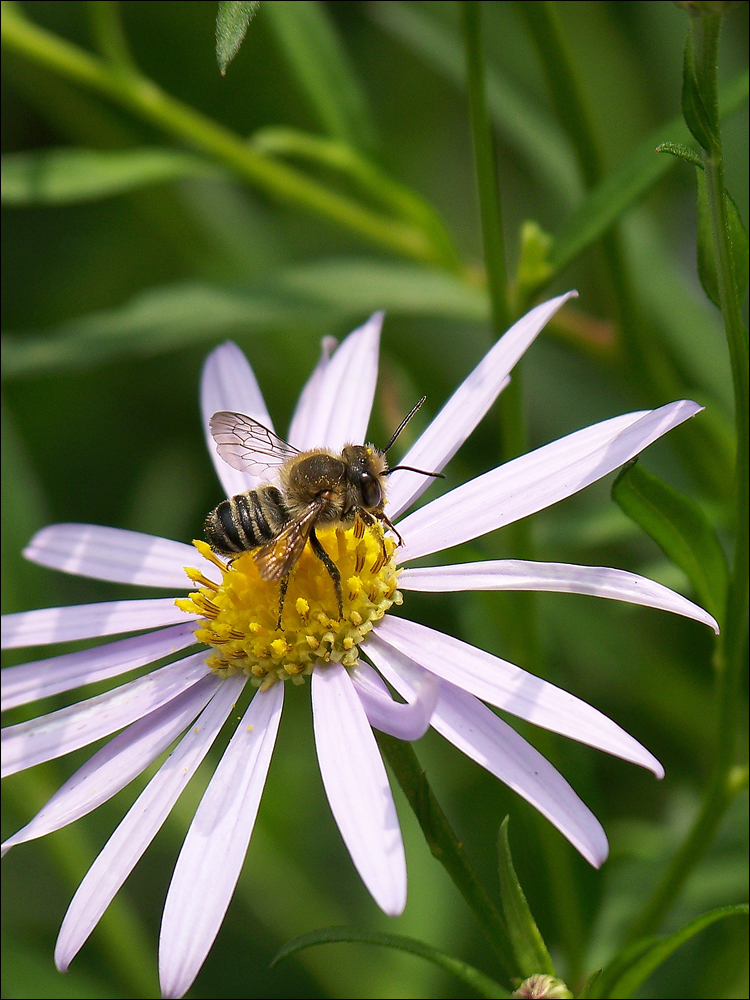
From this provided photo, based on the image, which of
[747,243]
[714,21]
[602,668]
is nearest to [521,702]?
[747,243]

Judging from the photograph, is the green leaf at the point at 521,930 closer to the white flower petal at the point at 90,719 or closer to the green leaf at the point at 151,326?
the white flower petal at the point at 90,719

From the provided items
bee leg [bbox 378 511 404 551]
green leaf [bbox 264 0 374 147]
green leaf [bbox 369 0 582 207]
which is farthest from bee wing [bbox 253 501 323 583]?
green leaf [bbox 369 0 582 207]

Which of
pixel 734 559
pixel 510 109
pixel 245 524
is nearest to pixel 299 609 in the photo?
pixel 245 524

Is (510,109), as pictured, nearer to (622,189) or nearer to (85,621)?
(622,189)

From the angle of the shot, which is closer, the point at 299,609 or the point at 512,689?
the point at 512,689

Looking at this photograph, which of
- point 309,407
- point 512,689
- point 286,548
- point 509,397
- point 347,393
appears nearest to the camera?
point 512,689

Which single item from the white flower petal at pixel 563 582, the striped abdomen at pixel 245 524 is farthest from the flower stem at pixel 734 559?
the striped abdomen at pixel 245 524

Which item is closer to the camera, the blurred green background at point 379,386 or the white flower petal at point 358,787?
the white flower petal at point 358,787

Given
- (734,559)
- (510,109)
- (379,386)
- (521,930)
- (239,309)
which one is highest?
(510,109)
